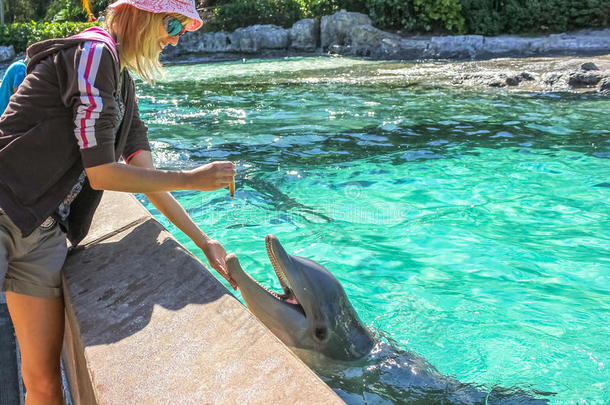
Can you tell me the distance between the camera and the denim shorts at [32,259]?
6.26 ft

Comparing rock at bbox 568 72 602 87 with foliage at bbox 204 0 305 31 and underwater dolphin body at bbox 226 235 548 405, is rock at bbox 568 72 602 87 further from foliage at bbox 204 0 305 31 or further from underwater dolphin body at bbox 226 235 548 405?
foliage at bbox 204 0 305 31

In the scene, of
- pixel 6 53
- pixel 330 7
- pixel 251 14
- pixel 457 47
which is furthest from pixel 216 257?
pixel 251 14

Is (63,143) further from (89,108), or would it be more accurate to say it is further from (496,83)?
(496,83)

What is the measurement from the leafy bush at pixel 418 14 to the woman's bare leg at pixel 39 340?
787 inches

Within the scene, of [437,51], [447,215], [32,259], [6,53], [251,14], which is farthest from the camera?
[251,14]

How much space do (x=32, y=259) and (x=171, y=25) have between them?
100cm

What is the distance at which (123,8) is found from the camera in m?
1.92

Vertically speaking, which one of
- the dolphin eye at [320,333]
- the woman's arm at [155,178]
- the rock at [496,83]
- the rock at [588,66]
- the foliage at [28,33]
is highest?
the foliage at [28,33]

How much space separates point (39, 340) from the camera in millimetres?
→ 2109

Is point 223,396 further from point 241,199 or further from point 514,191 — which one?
point 514,191

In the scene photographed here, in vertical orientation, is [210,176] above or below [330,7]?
below

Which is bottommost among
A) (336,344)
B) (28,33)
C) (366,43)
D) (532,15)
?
(336,344)

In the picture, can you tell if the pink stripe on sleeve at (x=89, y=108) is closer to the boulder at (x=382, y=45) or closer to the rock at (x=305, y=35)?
the boulder at (x=382, y=45)

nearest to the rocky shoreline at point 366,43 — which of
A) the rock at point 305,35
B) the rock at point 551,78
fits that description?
the rock at point 305,35
